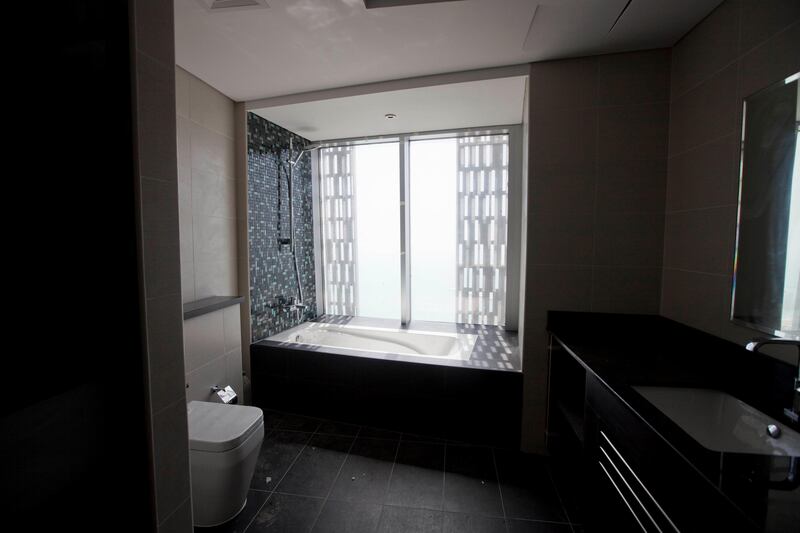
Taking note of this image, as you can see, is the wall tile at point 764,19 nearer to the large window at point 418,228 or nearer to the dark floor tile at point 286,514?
the large window at point 418,228

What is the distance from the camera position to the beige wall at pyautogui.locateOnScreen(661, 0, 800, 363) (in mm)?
1219

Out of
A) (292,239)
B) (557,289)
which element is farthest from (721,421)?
(292,239)

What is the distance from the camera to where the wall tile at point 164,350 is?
860mm

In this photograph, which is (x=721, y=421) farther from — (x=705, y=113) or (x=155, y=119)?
(x=155, y=119)

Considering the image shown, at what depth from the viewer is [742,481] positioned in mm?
→ 741

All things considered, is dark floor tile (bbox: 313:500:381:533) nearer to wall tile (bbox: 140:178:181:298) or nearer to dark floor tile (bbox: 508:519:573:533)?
dark floor tile (bbox: 508:519:573:533)

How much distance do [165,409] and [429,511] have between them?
1.43 metres

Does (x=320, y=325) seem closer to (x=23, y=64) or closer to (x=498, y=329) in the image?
(x=498, y=329)

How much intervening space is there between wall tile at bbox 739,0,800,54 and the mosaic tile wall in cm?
292

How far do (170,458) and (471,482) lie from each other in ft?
5.25

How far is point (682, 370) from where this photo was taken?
1396mm

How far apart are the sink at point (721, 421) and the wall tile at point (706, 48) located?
56.9 inches

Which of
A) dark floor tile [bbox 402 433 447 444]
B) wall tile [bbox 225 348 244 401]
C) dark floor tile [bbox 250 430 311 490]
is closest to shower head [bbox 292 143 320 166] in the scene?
wall tile [bbox 225 348 244 401]

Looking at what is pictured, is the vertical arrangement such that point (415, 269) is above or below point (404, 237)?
below
